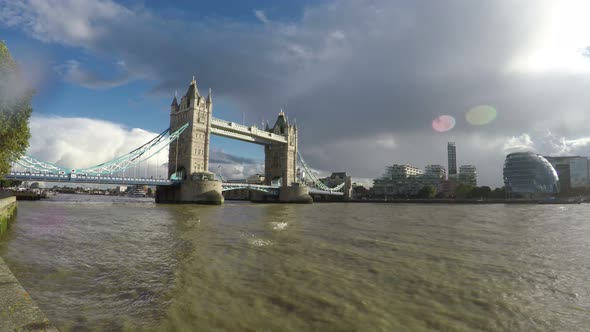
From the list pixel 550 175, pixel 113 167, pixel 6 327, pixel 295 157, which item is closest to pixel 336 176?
pixel 295 157

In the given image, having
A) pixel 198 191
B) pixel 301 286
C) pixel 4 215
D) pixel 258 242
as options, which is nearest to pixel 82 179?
pixel 198 191

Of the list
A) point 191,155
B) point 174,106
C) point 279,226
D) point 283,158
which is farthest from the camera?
point 283,158

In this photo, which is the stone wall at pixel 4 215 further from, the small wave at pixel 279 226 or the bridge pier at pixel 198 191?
the bridge pier at pixel 198 191

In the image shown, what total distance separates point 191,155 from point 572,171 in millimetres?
190137

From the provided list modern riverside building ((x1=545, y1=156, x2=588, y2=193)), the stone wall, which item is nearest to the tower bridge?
the stone wall

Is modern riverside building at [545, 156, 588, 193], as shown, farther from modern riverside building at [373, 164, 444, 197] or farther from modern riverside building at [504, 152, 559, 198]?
modern riverside building at [373, 164, 444, 197]

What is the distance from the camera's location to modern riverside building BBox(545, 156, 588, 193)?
→ 524 ft

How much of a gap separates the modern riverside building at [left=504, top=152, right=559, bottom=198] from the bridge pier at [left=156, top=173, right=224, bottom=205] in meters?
123

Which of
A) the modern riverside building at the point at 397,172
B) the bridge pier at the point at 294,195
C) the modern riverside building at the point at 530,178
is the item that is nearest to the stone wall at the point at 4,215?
the bridge pier at the point at 294,195

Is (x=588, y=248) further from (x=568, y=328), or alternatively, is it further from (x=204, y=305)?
(x=204, y=305)

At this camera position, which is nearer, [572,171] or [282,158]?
[282,158]

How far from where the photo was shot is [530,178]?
132m

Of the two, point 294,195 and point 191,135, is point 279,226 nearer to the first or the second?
point 191,135

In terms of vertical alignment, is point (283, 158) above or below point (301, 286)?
above
